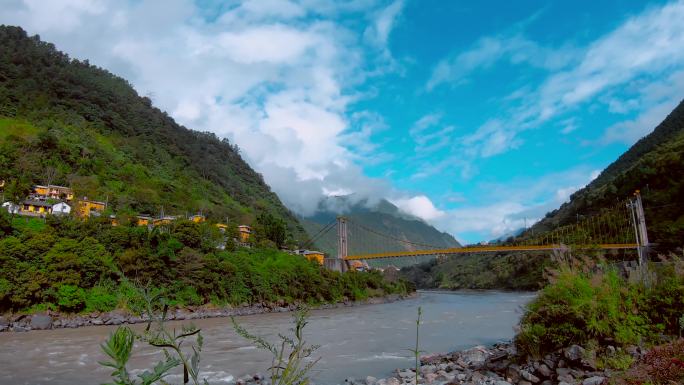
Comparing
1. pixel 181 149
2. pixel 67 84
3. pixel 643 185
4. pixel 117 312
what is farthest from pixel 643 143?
pixel 67 84

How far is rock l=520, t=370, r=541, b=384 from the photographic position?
5974mm

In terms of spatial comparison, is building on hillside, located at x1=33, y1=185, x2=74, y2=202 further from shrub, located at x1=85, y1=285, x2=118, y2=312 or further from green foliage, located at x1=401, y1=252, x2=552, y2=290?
green foliage, located at x1=401, y1=252, x2=552, y2=290

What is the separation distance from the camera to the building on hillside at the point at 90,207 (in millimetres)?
34469

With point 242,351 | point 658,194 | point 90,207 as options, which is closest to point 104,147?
point 90,207

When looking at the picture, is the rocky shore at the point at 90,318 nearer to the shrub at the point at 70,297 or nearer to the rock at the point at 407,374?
the shrub at the point at 70,297

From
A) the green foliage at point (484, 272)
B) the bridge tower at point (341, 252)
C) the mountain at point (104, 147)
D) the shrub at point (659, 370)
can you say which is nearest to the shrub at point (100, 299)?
the mountain at point (104, 147)

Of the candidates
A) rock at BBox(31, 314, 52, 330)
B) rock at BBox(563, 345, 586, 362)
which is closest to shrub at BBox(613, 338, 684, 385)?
rock at BBox(563, 345, 586, 362)

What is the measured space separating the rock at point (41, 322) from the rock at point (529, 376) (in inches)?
813

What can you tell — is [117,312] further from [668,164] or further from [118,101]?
[118,101]

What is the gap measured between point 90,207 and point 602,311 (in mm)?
40173

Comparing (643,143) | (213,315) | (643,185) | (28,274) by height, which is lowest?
(213,315)

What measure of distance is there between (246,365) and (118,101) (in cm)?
7309

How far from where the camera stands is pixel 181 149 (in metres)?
75.1

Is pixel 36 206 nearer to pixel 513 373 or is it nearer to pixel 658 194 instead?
pixel 513 373
